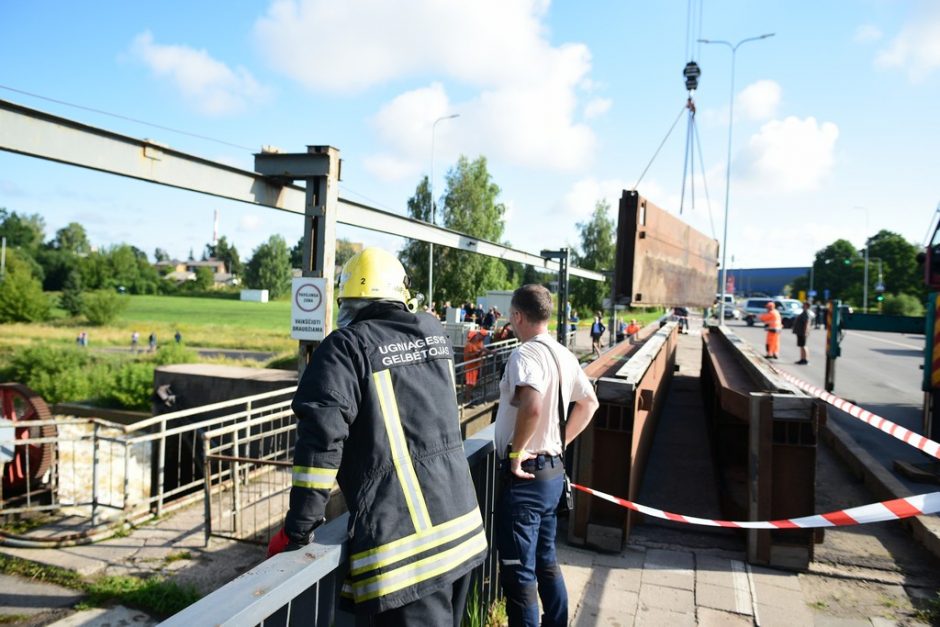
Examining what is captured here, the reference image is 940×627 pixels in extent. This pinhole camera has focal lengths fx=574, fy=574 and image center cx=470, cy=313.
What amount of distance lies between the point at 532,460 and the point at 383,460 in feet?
3.96

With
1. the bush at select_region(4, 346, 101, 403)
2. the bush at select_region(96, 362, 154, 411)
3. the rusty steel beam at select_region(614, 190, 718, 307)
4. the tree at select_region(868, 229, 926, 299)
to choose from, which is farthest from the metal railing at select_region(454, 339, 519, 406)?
the tree at select_region(868, 229, 926, 299)

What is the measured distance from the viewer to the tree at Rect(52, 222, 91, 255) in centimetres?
12525

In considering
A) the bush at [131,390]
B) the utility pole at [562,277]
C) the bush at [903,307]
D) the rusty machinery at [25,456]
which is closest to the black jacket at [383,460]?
the rusty machinery at [25,456]

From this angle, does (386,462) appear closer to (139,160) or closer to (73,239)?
(139,160)

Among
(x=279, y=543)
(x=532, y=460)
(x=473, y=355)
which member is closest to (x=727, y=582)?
(x=532, y=460)

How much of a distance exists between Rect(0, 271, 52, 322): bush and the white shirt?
63414mm

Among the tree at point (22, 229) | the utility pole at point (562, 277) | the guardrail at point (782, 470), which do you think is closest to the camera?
the guardrail at point (782, 470)

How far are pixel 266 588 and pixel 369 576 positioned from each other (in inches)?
15.8

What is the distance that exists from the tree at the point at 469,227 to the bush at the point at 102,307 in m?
32.0

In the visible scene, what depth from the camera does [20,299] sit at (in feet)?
171

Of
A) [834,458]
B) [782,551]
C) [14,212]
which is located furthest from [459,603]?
[14,212]

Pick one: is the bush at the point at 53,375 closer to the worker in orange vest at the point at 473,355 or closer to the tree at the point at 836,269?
the worker in orange vest at the point at 473,355

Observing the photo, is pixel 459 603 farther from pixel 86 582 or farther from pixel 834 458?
pixel 834 458

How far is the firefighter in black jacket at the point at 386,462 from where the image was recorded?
173 cm
